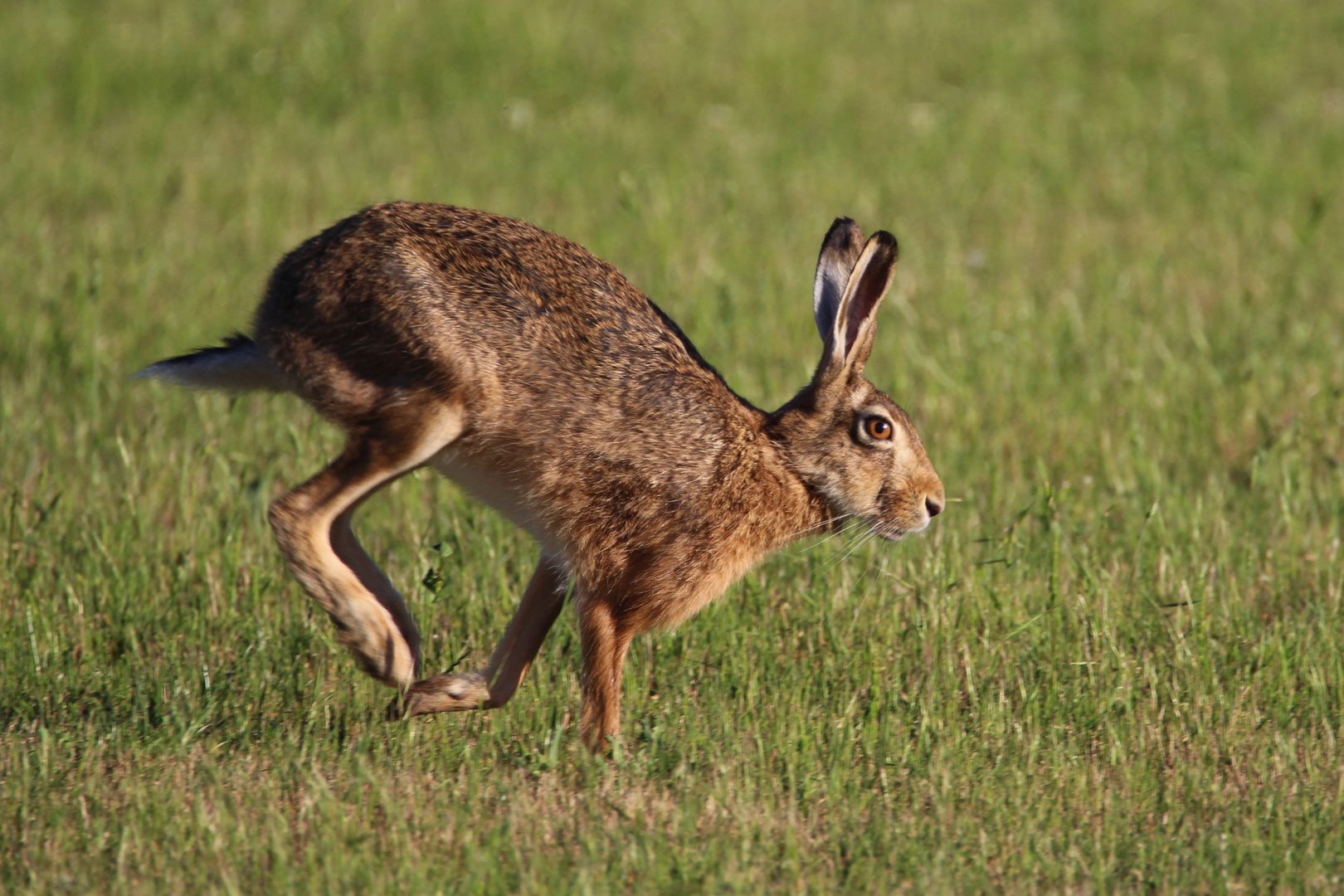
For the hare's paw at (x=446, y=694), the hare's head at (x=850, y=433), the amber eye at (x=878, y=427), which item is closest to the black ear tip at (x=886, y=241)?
the hare's head at (x=850, y=433)

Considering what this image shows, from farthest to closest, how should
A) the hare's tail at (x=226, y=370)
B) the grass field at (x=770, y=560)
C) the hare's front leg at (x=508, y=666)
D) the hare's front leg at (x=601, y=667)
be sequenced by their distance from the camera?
the hare's tail at (x=226, y=370), the hare's front leg at (x=508, y=666), the hare's front leg at (x=601, y=667), the grass field at (x=770, y=560)

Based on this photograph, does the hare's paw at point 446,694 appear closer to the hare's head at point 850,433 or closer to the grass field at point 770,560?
the grass field at point 770,560

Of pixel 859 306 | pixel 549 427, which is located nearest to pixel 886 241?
pixel 859 306

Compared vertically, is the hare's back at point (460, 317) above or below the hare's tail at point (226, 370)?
above

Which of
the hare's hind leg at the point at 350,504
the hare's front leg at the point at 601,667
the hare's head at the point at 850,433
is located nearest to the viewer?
the hare's hind leg at the point at 350,504

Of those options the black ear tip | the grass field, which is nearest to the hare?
the black ear tip

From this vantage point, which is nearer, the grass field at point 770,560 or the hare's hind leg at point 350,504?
the grass field at point 770,560

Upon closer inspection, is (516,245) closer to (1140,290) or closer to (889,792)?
(889,792)

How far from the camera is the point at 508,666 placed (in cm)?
472

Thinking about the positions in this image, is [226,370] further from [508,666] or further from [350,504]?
[508,666]

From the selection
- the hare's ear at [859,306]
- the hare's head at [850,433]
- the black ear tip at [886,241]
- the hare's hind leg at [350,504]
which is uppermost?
the black ear tip at [886,241]

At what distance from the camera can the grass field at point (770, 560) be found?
3.95 metres

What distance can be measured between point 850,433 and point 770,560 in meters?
0.91

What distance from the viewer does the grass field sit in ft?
13.0
